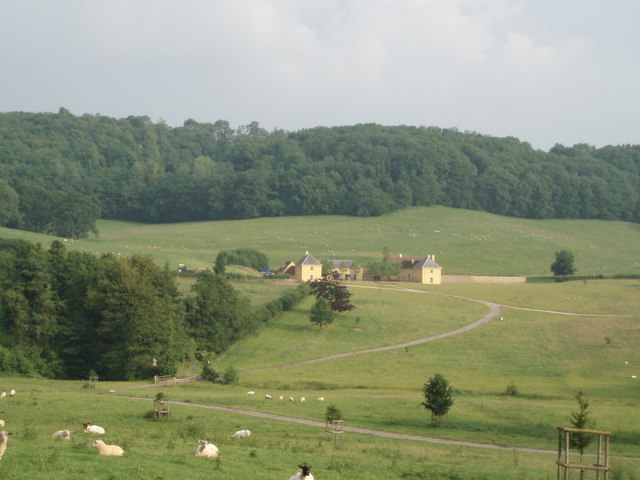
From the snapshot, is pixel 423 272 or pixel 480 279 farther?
pixel 480 279

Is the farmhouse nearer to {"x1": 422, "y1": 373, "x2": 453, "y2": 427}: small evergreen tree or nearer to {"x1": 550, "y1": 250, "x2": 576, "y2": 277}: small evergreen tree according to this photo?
{"x1": 550, "y1": 250, "x2": 576, "y2": 277}: small evergreen tree

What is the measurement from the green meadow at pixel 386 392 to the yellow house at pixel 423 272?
23.4ft

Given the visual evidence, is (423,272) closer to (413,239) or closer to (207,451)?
(413,239)

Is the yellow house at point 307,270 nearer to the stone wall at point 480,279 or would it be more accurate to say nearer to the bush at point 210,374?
A: the stone wall at point 480,279

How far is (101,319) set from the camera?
2429 inches

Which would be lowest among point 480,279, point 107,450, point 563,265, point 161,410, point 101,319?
point 161,410

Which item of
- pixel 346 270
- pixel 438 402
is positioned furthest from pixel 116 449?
pixel 346 270

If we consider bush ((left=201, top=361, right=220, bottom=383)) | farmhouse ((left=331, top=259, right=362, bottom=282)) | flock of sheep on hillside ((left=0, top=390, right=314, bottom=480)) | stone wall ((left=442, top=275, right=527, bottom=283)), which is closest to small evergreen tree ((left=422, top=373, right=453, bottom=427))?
flock of sheep on hillside ((left=0, top=390, right=314, bottom=480))

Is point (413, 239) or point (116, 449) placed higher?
point (413, 239)

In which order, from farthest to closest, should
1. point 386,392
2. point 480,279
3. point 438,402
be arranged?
1. point 480,279
2. point 386,392
3. point 438,402

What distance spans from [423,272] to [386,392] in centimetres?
6000

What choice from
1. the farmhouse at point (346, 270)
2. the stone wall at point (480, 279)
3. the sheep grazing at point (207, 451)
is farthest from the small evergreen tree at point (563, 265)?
the sheep grazing at point (207, 451)

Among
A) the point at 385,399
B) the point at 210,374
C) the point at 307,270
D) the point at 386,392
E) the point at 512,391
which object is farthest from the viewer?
Result: the point at 307,270

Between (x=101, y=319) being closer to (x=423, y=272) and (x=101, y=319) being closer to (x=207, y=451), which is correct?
(x=207, y=451)
